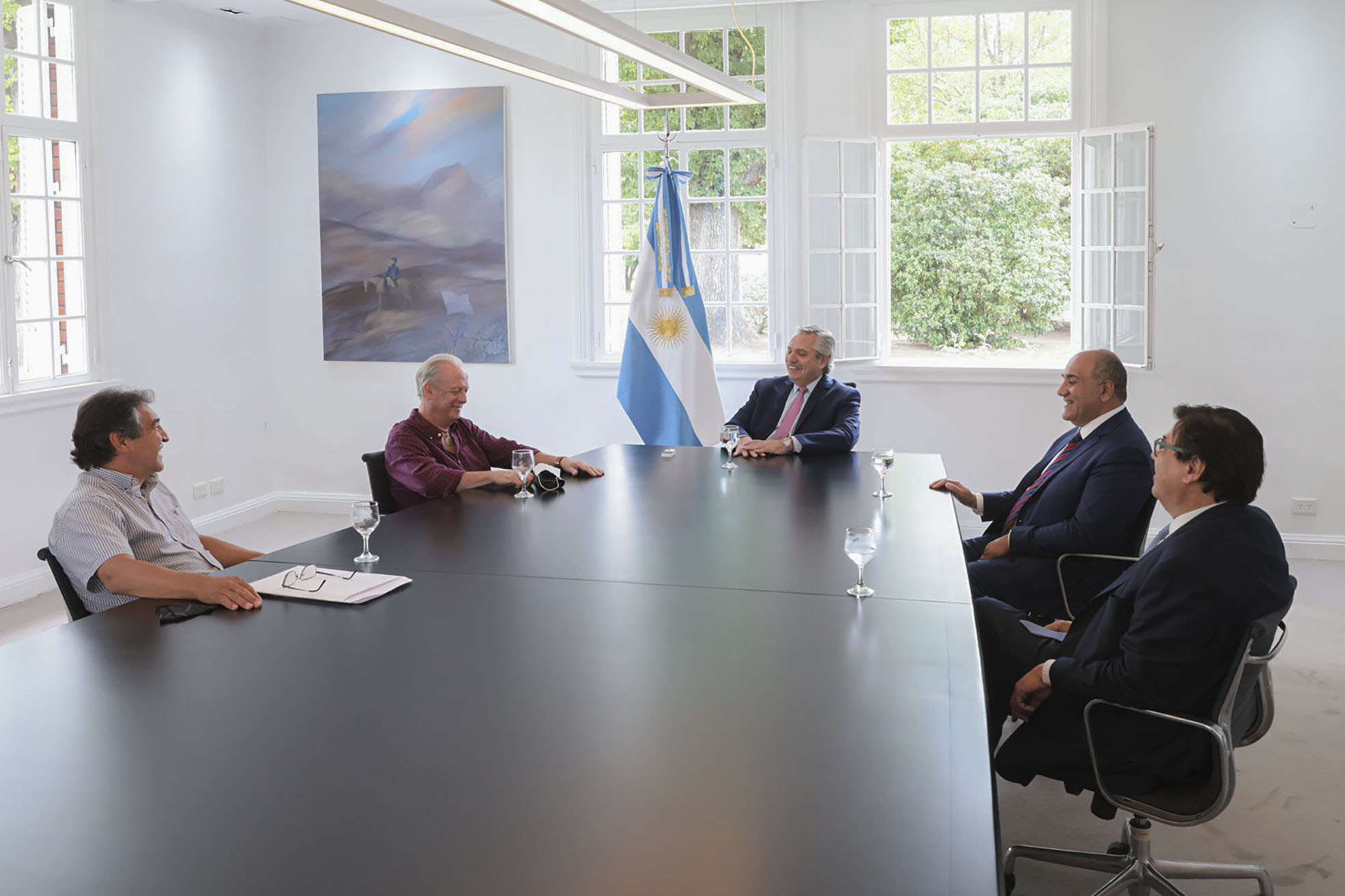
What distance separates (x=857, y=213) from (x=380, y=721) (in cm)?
533

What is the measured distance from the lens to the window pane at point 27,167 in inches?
218

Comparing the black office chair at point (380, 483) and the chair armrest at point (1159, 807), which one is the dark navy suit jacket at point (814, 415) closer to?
the black office chair at point (380, 483)

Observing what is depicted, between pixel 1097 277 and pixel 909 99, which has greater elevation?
pixel 909 99

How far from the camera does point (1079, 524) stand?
3619mm

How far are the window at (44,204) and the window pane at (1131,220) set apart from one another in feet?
17.6

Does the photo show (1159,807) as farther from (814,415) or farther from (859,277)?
(859,277)

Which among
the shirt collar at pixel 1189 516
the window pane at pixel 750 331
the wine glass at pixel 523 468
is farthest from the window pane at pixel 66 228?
the shirt collar at pixel 1189 516

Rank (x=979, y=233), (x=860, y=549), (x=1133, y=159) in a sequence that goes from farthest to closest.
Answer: (x=979, y=233), (x=1133, y=159), (x=860, y=549)

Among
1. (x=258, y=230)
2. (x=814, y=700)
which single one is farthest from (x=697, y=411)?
(x=814, y=700)

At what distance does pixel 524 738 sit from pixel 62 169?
5223 mm

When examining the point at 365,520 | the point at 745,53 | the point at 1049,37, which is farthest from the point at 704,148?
the point at 365,520

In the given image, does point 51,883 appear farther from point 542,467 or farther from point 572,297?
point 572,297

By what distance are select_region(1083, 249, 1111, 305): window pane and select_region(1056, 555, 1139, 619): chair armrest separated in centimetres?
311

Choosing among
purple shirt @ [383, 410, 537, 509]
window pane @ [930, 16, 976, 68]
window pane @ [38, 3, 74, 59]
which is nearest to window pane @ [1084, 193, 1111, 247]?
window pane @ [930, 16, 976, 68]
